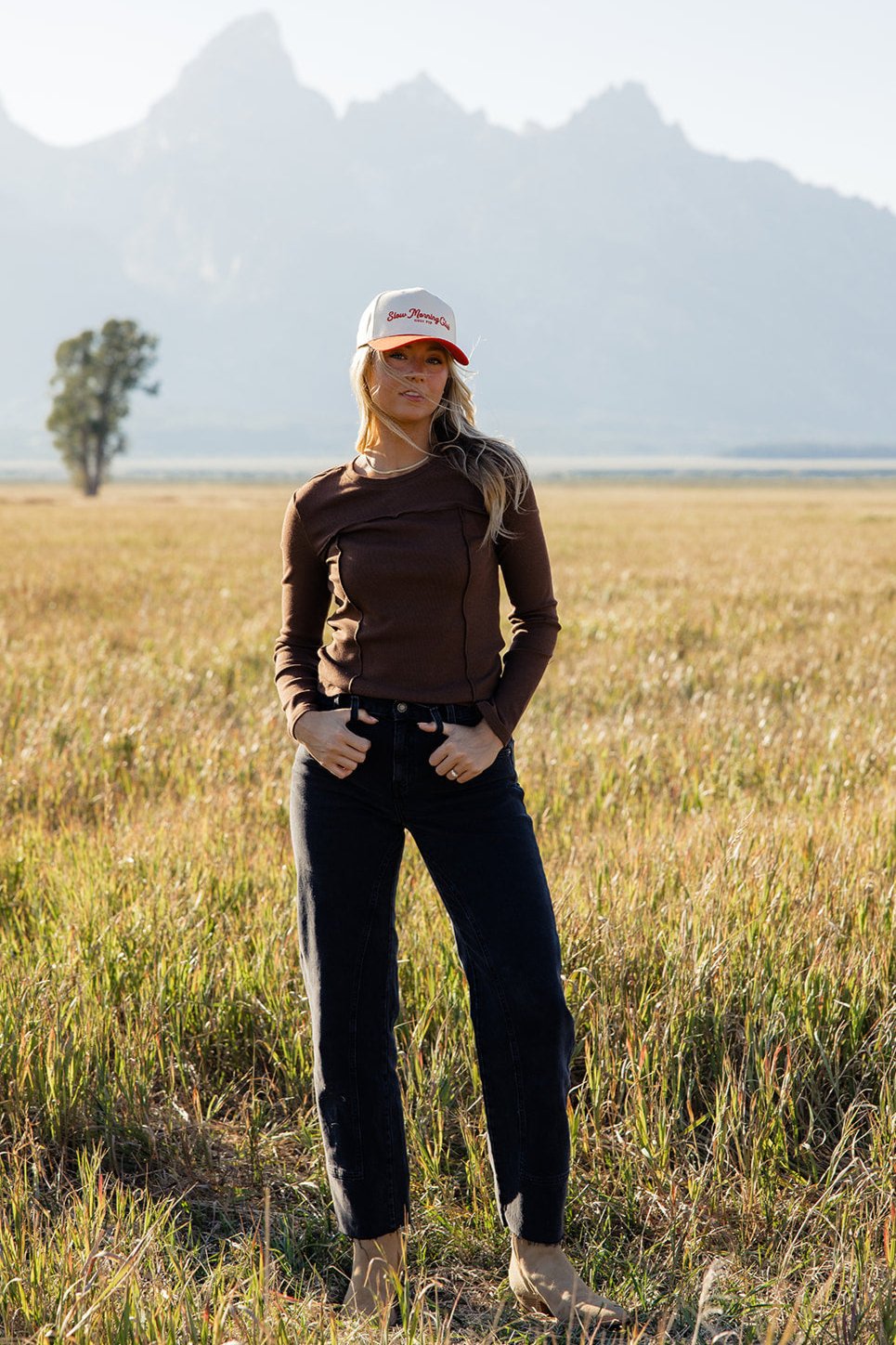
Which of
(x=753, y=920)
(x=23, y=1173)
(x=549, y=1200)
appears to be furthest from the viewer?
(x=753, y=920)

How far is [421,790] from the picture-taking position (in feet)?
9.15

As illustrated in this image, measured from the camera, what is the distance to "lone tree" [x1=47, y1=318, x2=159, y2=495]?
74438 millimetres

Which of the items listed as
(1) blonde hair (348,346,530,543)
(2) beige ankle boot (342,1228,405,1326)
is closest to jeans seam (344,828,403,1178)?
(2) beige ankle boot (342,1228,405,1326)

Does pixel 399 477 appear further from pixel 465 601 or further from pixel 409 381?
pixel 465 601

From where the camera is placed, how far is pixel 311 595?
313 cm

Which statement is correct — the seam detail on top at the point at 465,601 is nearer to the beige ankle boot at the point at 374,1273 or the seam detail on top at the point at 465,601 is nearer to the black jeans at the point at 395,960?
the black jeans at the point at 395,960

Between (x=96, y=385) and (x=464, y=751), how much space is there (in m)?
78.0

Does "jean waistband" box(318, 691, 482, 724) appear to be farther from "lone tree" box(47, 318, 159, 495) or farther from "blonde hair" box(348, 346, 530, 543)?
"lone tree" box(47, 318, 159, 495)

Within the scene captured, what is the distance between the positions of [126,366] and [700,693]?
72.3 m

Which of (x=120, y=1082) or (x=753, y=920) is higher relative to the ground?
(x=753, y=920)

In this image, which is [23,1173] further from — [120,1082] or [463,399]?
[463,399]

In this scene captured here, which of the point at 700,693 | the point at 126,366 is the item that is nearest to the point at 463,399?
the point at 700,693

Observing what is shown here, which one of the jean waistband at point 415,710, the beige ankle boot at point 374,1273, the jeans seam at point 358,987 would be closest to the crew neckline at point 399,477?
the jean waistband at point 415,710

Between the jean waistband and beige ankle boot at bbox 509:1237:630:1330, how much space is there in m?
1.22
